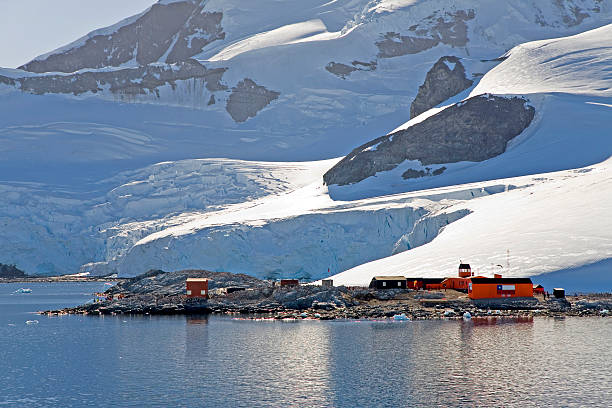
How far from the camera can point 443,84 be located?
533 feet

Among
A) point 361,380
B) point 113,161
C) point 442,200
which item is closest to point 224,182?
point 113,161

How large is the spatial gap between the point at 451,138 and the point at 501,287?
55130 mm

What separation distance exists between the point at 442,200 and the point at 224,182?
53.3 m

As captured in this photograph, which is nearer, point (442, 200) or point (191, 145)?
point (442, 200)

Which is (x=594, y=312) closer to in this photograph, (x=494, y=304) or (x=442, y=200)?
(x=494, y=304)

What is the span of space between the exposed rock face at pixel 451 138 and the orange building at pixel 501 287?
1932 inches

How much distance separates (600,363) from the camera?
4950cm

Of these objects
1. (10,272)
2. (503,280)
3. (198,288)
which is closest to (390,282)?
(503,280)

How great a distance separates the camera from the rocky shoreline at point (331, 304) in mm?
76188

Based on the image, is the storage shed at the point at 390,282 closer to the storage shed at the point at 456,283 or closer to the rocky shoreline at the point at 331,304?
the rocky shoreline at the point at 331,304

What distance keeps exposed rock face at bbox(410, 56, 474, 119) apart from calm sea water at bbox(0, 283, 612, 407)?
9479 centimetres

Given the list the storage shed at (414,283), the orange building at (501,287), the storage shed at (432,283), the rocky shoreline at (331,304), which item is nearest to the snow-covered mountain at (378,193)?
the storage shed at (432,283)

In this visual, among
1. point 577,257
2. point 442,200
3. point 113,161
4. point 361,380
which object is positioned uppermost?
point 113,161

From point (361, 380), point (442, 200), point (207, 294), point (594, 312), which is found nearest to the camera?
point (361, 380)
